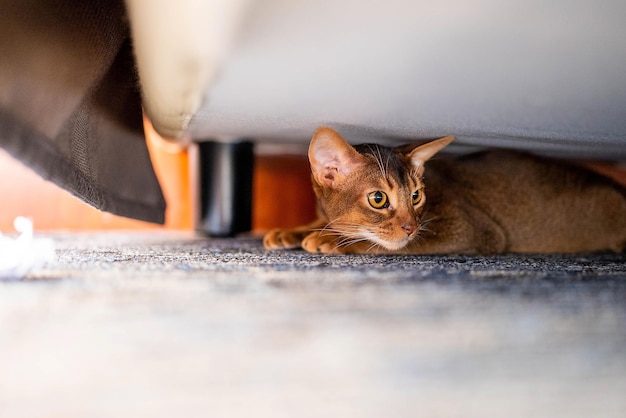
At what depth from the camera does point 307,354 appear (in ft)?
1.42

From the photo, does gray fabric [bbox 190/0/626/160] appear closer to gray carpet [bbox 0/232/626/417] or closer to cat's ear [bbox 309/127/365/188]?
cat's ear [bbox 309/127/365/188]

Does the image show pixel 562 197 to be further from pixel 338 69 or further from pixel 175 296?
pixel 175 296

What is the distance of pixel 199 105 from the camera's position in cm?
98

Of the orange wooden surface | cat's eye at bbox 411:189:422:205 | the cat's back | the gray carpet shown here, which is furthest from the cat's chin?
the orange wooden surface

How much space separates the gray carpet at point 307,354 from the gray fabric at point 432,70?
1.11 ft

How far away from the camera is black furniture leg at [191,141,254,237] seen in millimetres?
1624

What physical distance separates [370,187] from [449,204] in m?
0.27

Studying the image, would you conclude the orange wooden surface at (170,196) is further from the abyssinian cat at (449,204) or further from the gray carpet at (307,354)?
the gray carpet at (307,354)

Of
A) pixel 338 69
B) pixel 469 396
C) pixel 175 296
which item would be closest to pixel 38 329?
pixel 175 296

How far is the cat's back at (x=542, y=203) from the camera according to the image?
1.37 meters

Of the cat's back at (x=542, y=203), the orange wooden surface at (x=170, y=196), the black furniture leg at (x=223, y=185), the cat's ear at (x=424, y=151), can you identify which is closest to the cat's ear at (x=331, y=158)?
the cat's ear at (x=424, y=151)

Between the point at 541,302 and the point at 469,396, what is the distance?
5.1 inches

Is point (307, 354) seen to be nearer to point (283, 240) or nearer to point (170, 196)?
point (283, 240)

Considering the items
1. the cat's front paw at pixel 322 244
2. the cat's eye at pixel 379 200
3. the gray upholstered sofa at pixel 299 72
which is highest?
the gray upholstered sofa at pixel 299 72
